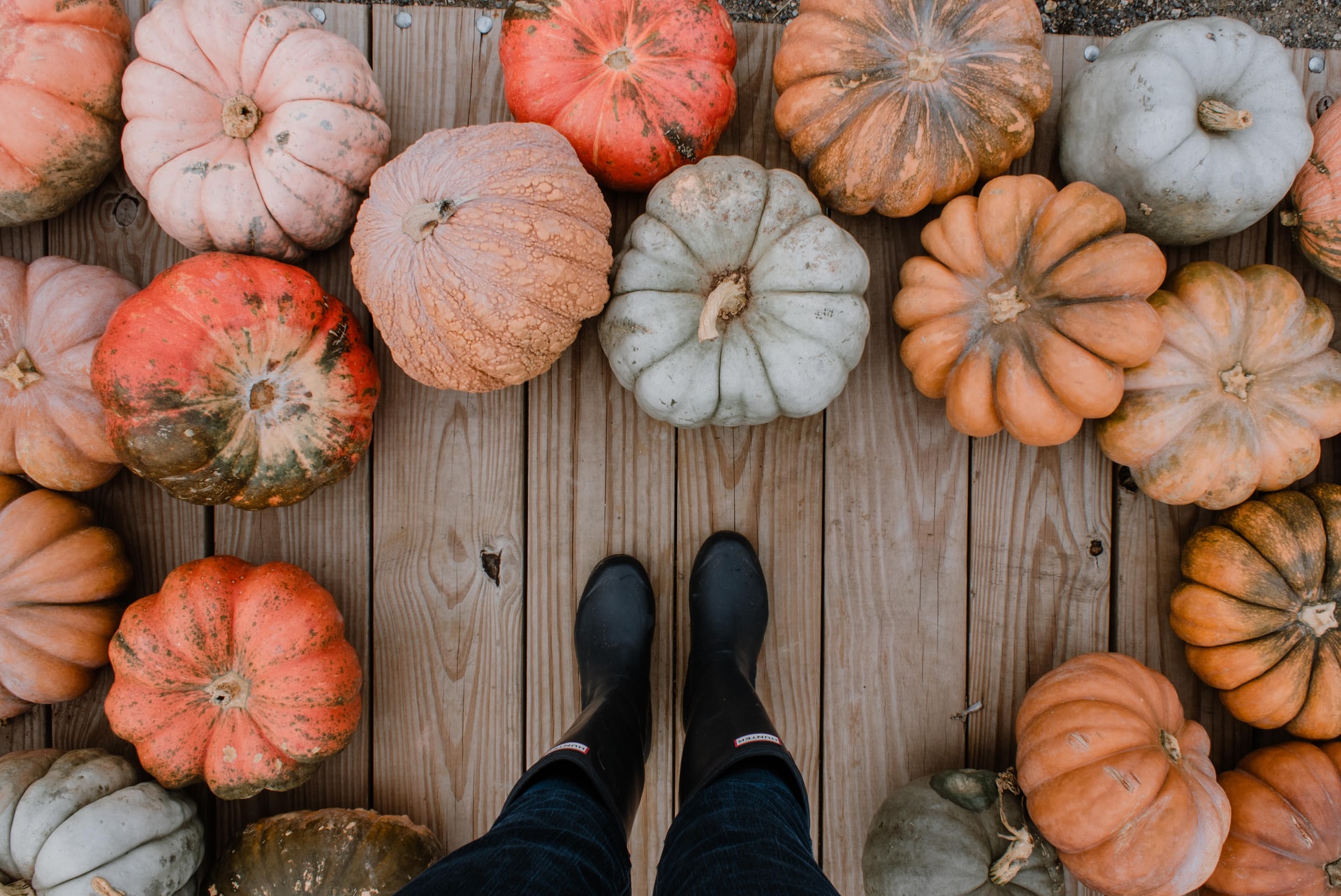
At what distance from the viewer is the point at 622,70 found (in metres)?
1.43

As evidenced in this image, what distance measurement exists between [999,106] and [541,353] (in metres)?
0.98

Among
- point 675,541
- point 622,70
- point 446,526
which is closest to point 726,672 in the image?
point 675,541

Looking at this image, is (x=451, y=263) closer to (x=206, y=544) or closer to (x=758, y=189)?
(x=758, y=189)

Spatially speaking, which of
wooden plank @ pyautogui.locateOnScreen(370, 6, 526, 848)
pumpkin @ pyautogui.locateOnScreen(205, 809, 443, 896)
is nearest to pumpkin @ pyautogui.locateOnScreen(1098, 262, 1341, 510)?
wooden plank @ pyautogui.locateOnScreen(370, 6, 526, 848)

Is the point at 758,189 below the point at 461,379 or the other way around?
the other way around

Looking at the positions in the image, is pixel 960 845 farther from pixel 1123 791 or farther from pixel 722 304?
pixel 722 304

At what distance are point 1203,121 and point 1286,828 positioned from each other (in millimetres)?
1363

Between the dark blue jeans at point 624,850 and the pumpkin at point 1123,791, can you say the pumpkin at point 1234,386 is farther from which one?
the dark blue jeans at point 624,850

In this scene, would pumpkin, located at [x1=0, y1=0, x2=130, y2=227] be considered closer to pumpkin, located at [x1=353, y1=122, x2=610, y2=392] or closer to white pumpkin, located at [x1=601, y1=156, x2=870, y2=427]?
pumpkin, located at [x1=353, y1=122, x2=610, y2=392]

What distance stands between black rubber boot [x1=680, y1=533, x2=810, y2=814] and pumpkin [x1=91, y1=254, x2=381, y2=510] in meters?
0.78

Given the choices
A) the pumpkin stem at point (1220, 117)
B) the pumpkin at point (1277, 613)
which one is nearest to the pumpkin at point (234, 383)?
the pumpkin stem at point (1220, 117)

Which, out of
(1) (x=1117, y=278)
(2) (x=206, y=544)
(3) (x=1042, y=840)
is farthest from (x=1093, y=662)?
(2) (x=206, y=544)

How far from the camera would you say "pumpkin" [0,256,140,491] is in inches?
57.7

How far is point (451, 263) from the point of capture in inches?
50.6
